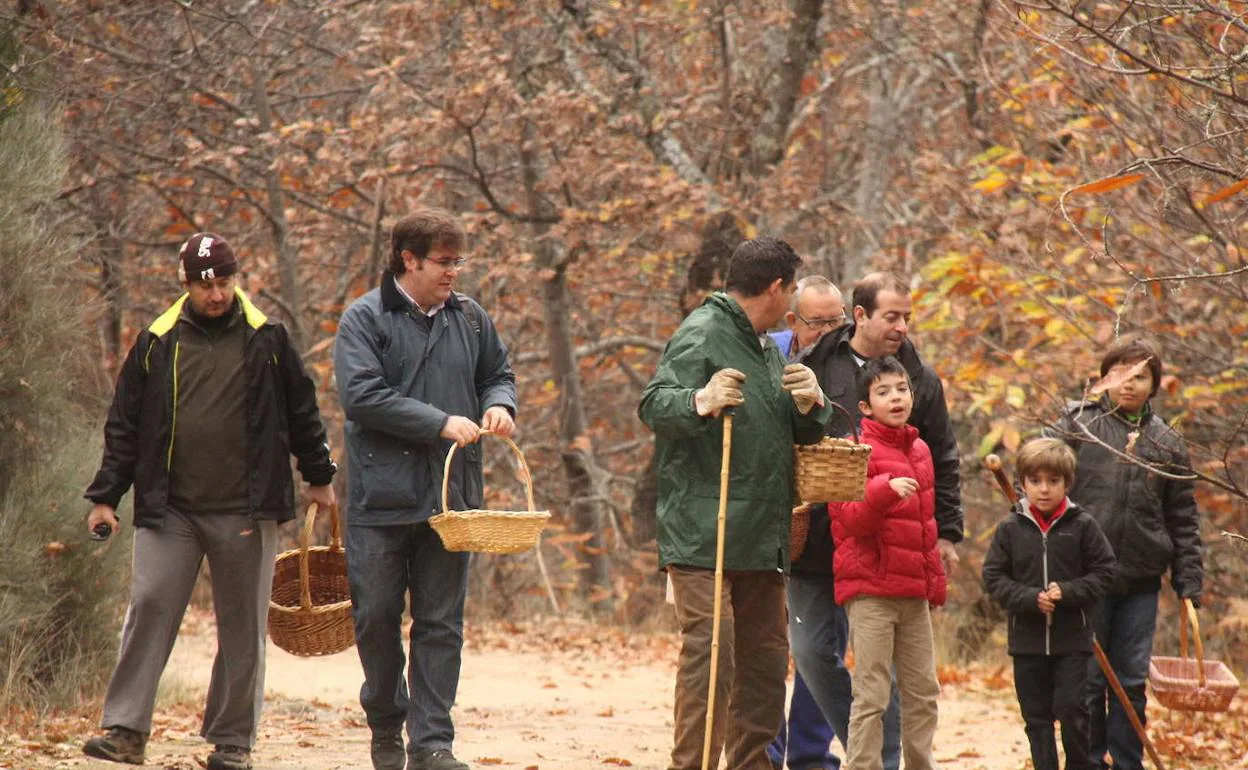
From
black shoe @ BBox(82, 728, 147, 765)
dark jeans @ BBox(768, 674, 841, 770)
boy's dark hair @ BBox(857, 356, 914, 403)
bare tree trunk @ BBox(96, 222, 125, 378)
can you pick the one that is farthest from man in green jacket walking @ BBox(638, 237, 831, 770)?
bare tree trunk @ BBox(96, 222, 125, 378)

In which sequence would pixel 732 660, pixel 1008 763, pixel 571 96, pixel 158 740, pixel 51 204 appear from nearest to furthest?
pixel 732 660 → pixel 158 740 → pixel 1008 763 → pixel 51 204 → pixel 571 96

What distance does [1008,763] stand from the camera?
27.1ft

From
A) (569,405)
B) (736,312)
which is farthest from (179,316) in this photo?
(569,405)

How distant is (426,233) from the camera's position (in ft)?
20.7

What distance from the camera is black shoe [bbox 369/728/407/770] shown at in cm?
633

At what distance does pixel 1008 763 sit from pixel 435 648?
353 cm

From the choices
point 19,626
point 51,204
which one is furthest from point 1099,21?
point 19,626

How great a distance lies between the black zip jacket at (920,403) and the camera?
6.49 m

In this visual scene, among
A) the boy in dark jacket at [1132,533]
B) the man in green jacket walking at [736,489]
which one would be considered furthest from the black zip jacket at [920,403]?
the boy in dark jacket at [1132,533]

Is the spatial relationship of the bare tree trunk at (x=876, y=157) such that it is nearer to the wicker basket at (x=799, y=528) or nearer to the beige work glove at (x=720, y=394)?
the wicker basket at (x=799, y=528)

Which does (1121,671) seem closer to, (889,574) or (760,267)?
(889,574)

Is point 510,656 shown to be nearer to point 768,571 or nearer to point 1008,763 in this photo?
point 1008,763

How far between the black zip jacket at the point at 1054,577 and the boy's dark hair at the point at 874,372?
991 mm

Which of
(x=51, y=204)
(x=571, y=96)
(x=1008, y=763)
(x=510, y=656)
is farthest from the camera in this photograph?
(x=571, y=96)
